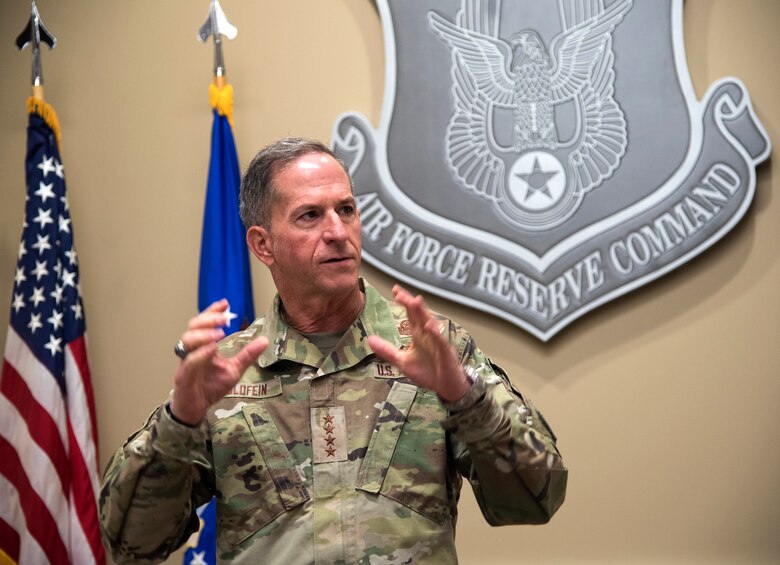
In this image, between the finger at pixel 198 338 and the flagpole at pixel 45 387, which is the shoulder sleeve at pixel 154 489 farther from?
the flagpole at pixel 45 387

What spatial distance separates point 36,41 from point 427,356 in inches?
81.8

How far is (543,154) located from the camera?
2.64 meters

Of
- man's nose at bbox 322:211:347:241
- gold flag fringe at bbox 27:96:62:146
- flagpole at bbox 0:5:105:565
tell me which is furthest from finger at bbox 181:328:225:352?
gold flag fringe at bbox 27:96:62:146

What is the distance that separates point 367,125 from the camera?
2719mm

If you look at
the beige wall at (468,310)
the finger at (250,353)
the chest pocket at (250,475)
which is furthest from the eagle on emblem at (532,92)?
the finger at (250,353)

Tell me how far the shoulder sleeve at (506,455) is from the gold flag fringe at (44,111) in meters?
1.87

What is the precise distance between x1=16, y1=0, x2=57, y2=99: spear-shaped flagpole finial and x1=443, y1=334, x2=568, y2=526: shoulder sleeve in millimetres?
1909

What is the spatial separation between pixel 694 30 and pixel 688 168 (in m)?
0.40

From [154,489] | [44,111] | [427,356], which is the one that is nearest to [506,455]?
[427,356]

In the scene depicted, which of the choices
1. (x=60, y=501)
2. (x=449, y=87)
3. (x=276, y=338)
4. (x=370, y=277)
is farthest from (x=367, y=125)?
(x=60, y=501)

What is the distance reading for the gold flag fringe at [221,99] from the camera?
2.75 meters

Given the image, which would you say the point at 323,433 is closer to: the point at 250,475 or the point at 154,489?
the point at 250,475

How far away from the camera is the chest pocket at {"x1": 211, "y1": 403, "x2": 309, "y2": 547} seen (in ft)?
4.86

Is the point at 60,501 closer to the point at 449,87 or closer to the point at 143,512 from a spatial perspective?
the point at 143,512
